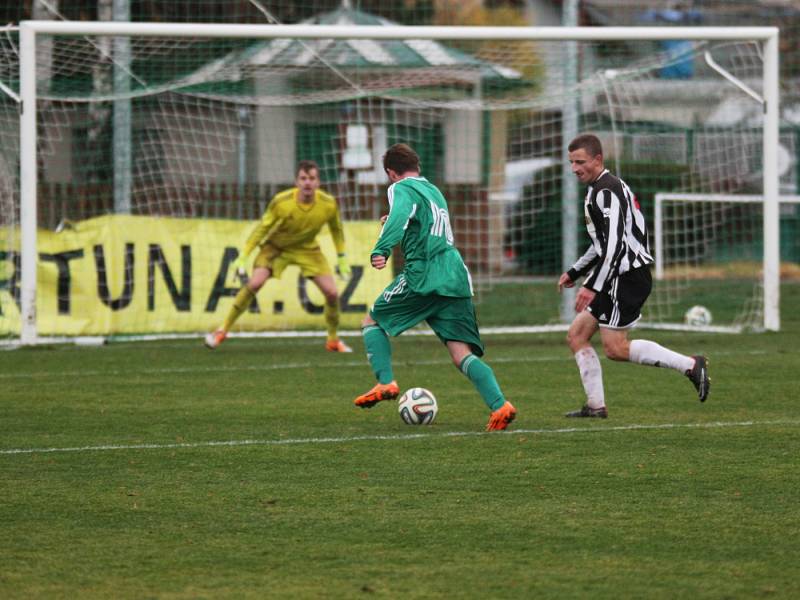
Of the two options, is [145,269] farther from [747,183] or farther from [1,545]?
[747,183]

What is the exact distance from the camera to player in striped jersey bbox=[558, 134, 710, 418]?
8500 millimetres

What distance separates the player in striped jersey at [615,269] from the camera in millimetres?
8500

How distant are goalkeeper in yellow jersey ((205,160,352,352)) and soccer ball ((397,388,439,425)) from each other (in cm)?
498

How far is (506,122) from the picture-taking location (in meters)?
19.1

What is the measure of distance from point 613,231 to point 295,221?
5.57m

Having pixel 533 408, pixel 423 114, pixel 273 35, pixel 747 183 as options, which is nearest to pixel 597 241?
pixel 533 408

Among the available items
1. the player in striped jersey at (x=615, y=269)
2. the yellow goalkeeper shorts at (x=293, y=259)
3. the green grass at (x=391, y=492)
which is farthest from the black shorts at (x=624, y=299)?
the yellow goalkeeper shorts at (x=293, y=259)

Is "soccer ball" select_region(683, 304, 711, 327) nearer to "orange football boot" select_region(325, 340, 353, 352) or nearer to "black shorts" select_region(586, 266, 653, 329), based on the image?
"orange football boot" select_region(325, 340, 353, 352)

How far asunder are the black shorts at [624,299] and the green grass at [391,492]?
604 millimetres

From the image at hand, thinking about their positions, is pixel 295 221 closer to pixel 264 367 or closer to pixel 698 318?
pixel 264 367

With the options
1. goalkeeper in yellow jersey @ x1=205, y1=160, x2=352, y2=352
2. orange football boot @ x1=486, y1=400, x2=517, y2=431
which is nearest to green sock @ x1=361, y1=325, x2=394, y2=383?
orange football boot @ x1=486, y1=400, x2=517, y2=431

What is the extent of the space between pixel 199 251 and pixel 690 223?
772 cm

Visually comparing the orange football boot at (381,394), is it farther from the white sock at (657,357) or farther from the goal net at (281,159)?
the goal net at (281,159)

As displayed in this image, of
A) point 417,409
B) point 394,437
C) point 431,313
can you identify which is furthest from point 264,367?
point 394,437
